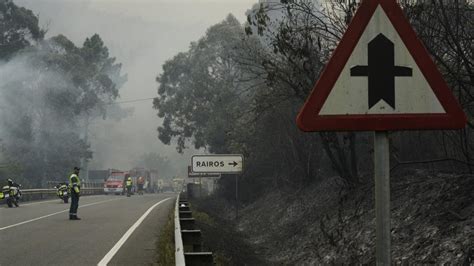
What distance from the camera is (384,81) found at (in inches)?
123

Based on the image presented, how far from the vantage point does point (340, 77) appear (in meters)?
3.15

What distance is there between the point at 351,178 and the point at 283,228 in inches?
150

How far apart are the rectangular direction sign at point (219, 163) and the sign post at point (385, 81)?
20.5 metres

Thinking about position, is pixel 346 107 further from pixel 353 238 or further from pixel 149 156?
pixel 149 156

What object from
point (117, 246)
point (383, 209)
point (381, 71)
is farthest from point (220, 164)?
point (383, 209)

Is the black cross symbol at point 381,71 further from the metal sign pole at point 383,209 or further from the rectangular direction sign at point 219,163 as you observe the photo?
the rectangular direction sign at point 219,163

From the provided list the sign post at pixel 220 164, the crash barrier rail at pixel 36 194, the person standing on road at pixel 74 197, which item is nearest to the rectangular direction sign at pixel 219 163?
the sign post at pixel 220 164

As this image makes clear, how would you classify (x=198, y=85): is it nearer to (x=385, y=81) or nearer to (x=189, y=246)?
(x=189, y=246)

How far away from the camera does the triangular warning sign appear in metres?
3.12

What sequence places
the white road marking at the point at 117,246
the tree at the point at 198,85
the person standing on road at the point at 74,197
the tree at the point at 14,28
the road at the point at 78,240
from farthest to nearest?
the tree at the point at 14,28, the tree at the point at 198,85, the person standing on road at the point at 74,197, the road at the point at 78,240, the white road marking at the point at 117,246

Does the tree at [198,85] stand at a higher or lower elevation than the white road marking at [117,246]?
higher

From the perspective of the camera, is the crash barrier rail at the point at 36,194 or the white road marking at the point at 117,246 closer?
the white road marking at the point at 117,246

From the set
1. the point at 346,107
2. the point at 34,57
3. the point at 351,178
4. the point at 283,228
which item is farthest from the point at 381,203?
the point at 34,57

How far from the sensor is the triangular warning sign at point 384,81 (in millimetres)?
3117
